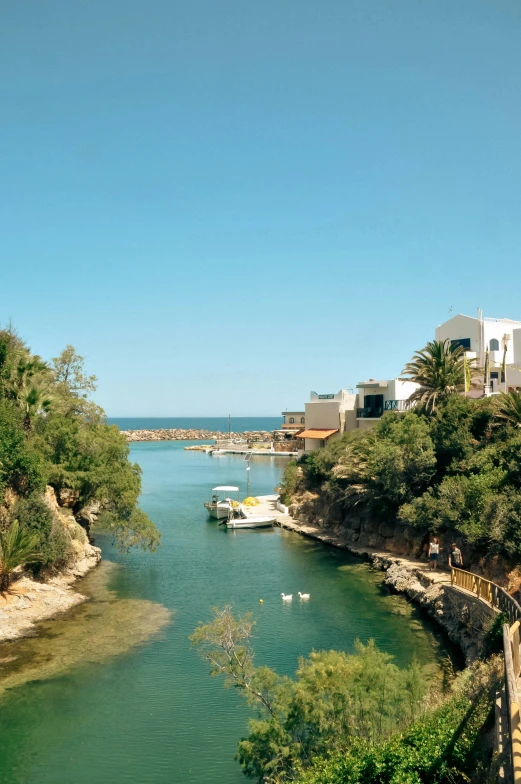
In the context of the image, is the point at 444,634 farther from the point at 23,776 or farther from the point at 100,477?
the point at 100,477

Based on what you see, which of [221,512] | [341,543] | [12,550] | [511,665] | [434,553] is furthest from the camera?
[221,512]

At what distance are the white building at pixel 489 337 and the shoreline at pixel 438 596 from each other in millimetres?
16845

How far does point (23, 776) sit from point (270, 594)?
1533 cm

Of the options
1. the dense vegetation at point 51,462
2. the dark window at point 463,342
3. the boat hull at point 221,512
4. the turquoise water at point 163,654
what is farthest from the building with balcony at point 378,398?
the dense vegetation at point 51,462

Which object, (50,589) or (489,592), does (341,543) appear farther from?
A: (489,592)

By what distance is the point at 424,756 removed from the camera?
1036 cm

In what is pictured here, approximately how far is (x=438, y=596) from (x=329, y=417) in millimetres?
30325

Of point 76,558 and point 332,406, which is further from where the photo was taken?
point 332,406

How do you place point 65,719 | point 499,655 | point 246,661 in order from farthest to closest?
point 65,719, point 246,661, point 499,655

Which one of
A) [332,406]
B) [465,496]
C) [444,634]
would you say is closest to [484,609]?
[444,634]

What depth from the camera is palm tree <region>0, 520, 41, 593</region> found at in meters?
25.1

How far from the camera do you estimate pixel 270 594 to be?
28906 millimetres

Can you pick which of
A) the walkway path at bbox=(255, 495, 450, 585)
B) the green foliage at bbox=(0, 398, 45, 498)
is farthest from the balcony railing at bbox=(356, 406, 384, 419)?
the green foliage at bbox=(0, 398, 45, 498)

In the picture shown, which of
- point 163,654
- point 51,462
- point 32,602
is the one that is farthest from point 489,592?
point 51,462
